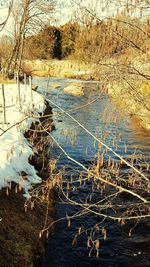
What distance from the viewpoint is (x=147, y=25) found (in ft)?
18.3

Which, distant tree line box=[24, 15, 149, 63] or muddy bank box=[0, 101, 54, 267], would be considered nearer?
distant tree line box=[24, 15, 149, 63]

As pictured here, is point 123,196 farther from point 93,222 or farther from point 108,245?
point 108,245

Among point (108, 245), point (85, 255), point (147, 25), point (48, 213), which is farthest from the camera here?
point (48, 213)

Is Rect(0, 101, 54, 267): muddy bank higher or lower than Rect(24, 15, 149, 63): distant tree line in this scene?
lower

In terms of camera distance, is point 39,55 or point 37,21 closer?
point 37,21

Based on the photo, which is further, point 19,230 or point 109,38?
point 19,230

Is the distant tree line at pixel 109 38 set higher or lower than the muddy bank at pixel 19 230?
higher

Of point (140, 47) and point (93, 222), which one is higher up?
point (140, 47)

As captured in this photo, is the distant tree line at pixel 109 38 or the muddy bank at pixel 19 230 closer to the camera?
the distant tree line at pixel 109 38

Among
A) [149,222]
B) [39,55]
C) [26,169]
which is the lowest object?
[149,222]

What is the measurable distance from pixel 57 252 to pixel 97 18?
547cm

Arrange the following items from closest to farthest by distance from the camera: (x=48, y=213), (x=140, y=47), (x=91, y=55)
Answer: (x=140, y=47) < (x=91, y=55) < (x=48, y=213)

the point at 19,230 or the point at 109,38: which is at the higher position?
the point at 109,38

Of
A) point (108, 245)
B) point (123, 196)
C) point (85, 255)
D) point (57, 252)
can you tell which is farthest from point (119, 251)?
point (123, 196)
